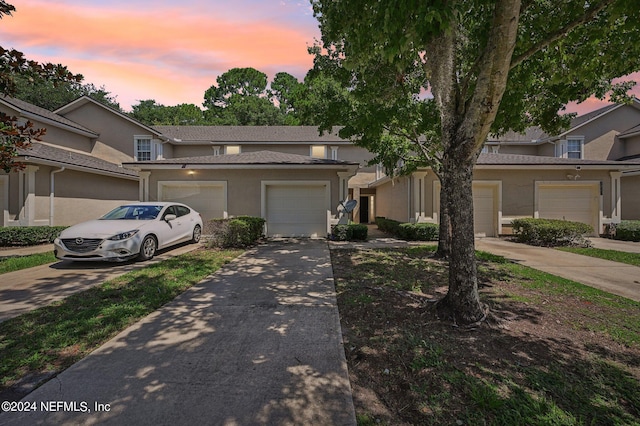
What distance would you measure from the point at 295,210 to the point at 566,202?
12.1 meters

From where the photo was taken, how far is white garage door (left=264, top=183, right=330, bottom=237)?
37.8 feet

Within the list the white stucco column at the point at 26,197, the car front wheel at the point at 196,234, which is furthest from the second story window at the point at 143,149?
the car front wheel at the point at 196,234

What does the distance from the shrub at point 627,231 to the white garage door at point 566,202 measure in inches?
36.2

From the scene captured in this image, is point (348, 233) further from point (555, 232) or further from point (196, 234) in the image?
point (555, 232)

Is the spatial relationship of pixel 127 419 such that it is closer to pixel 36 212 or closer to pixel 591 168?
pixel 36 212

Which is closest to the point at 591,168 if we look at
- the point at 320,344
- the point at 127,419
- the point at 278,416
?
the point at 320,344

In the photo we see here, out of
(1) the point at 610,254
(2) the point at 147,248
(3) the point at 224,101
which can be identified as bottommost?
(1) the point at 610,254

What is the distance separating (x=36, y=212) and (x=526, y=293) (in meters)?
15.6

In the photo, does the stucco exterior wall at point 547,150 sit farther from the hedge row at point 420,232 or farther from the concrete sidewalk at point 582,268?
the hedge row at point 420,232

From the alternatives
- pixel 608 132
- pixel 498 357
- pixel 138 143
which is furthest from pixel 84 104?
pixel 608 132

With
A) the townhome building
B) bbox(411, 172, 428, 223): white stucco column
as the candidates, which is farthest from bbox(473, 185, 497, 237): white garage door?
bbox(411, 172, 428, 223): white stucco column

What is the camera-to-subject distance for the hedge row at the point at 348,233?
10.8 metres

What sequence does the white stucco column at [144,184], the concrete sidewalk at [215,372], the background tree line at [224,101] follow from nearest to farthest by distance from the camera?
the concrete sidewalk at [215,372], the white stucco column at [144,184], the background tree line at [224,101]

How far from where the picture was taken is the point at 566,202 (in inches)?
482
